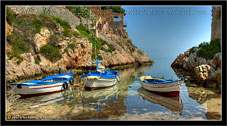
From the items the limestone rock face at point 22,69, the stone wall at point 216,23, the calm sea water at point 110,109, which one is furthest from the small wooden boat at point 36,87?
the stone wall at point 216,23

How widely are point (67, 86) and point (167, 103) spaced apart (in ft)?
29.8

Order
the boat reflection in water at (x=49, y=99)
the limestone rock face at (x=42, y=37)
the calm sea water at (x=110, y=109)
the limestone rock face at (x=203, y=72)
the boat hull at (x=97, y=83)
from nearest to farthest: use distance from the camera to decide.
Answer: the calm sea water at (x=110, y=109), the boat reflection in water at (x=49, y=99), the boat hull at (x=97, y=83), the limestone rock face at (x=203, y=72), the limestone rock face at (x=42, y=37)

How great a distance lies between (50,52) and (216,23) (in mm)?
26061

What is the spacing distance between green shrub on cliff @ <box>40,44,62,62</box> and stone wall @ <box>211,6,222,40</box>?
80.5ft

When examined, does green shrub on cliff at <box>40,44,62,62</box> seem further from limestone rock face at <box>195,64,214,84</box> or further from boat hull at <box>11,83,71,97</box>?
limestone rock face at <box>195,64,214,84</box>

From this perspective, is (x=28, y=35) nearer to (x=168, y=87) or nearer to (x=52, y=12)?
(x=52, y=12)

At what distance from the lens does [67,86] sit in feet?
49.3

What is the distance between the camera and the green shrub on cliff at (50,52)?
2207cm

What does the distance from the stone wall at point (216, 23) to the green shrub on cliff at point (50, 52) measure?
24.5 meters

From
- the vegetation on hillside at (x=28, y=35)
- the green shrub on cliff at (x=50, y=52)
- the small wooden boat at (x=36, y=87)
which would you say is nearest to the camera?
the small wooden boat at (x=36, y=87)

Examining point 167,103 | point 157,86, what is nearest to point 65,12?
point 157,86

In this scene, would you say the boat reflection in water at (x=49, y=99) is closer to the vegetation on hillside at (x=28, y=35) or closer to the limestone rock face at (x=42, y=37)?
the vegetation on hillside at (x=28, y=35)

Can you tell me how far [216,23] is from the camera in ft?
83.3

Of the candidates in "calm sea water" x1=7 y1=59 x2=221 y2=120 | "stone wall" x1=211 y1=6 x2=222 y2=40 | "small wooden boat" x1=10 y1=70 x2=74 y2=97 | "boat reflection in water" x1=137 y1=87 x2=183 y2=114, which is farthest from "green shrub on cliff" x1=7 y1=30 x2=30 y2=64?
"stone wall" x1=211 y1=6 x2=222 y2=40
